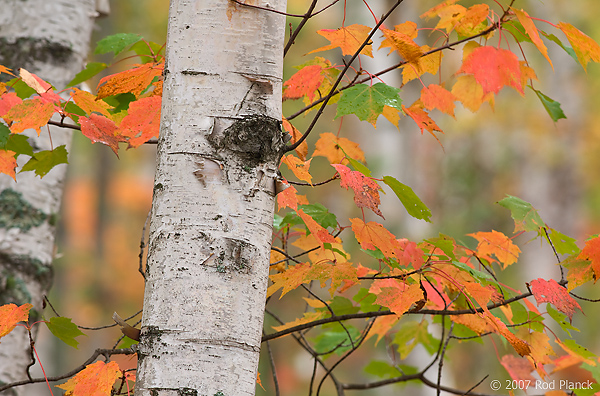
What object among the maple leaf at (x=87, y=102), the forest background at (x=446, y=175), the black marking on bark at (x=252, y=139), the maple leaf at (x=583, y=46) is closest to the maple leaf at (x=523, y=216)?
the maple leaf at (x=583, y=46)

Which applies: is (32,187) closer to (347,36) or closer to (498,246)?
(347,36)

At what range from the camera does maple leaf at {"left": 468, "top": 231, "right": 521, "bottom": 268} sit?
1427mm

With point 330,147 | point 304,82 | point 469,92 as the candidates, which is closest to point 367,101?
point 304,82

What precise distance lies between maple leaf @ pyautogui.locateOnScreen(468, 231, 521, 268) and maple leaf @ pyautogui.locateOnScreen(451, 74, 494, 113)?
0.37 metres

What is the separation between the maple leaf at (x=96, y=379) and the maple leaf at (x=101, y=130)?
0.48 metres

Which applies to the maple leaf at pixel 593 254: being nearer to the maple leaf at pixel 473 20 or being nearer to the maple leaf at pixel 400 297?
the maple leaf at pixel 400 297

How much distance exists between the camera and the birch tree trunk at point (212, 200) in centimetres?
84

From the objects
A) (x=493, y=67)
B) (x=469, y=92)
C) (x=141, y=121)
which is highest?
(x=469, y=92)

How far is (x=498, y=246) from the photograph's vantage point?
1436mm

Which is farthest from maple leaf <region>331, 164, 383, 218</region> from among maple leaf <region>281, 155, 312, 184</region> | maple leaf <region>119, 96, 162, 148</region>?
maple leaf <region>119, 96, 162, 148</region>

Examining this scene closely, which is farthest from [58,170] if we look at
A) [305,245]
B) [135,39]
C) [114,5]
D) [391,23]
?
[114,5]

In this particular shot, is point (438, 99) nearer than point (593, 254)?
No

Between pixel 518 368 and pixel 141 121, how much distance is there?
4.31ft

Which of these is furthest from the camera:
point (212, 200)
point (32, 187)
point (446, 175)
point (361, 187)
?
point (446, 175)
